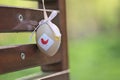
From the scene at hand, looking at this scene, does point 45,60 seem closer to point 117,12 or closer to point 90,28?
point 90,28

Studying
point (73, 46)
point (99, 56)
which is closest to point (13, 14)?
point (73, 46)

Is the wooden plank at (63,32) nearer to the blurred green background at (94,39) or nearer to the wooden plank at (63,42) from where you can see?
the wooden plank at (63,42)

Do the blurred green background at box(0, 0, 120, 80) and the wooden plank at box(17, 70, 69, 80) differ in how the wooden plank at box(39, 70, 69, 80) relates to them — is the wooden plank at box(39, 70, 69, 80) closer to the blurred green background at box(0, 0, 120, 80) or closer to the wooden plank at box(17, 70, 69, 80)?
the wooden plank at box(17, 70, 69, 80)

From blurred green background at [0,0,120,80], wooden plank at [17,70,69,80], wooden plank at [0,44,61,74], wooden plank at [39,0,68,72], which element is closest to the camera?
wooden plank at [0,44,61,74]

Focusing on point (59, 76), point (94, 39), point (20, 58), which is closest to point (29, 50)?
point (20, 58)

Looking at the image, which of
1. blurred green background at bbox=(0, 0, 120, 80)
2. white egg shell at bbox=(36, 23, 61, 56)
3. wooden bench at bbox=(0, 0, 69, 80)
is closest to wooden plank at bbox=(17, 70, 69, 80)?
wooden bench at bbox=(0, 0, 69, 80)

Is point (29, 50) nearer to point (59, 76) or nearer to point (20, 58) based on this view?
point (20, 58)
